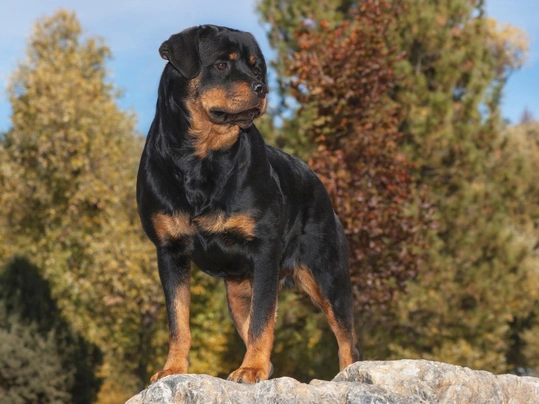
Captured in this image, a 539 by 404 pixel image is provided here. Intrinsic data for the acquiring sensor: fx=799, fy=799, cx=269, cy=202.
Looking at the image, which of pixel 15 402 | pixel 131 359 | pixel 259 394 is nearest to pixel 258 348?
pixel 259 394

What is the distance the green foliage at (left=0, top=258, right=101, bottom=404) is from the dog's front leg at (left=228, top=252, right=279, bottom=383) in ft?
35.1

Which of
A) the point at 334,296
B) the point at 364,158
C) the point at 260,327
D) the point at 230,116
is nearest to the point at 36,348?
the point at 364,158

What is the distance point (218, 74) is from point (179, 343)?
1.78 m

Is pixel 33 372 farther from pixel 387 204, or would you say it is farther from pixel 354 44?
pixel 354 44

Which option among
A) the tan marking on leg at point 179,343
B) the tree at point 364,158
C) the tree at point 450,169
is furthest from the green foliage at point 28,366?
the tan marking on leg at point 179,343

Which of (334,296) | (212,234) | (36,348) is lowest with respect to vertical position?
(36,348)

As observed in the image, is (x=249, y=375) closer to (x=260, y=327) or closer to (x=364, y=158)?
(x=260, y=327)

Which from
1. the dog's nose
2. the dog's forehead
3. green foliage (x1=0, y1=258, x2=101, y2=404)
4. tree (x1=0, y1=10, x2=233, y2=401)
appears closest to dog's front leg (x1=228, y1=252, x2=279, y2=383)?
the dog's nose

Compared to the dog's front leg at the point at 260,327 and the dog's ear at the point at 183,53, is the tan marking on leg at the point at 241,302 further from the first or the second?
the dog's ear at the point at 183,53

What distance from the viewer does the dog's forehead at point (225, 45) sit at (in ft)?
17.6

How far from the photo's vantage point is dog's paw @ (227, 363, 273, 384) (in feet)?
15.7

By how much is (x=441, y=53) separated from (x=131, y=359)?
1580 cm

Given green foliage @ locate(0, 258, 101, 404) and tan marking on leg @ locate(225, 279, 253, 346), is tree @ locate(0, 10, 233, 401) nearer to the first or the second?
green foliage @ locate(0, 258, 101, 404)

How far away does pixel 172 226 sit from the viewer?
5.32 metres
